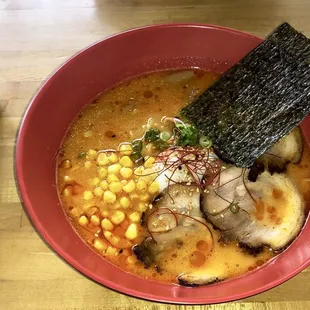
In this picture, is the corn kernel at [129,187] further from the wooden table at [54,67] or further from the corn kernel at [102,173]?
the wooden table at [54,67]

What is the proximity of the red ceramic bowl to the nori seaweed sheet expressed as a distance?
0.10 meters

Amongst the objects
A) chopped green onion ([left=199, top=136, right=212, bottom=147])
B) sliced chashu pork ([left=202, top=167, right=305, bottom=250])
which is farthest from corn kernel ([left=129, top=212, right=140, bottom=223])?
chopped green onion ([left=199, top=136, right=212, bottom=147])

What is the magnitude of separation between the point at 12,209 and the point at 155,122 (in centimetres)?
57

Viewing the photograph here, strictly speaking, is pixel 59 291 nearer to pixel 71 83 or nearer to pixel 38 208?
pixel 38 208

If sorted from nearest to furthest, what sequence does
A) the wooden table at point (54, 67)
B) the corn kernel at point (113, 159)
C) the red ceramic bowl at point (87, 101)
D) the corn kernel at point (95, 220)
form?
the red ceramic bowl at point (87, 101) < the wooden table at point (54, 67) < the corn kernel at point (95, 220) < the corn kernel at point (113, 159)

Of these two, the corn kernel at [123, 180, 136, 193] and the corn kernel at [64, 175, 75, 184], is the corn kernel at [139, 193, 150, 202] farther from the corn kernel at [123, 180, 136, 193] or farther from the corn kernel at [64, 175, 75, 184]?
the corn kernel at [64, 175, 75, 184]

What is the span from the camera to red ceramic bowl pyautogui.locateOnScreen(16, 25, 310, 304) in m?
1.29

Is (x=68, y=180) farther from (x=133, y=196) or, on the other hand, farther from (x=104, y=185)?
(x=133, y=196)

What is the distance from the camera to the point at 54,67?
1870 millimetres

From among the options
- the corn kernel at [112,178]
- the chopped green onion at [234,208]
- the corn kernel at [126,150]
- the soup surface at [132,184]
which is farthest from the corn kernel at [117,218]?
the chopped green onion at [234,208]

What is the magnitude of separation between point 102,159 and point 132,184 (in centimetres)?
14

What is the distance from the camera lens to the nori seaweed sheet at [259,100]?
154 centimetres

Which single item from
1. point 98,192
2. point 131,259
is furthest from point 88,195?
point 131,259

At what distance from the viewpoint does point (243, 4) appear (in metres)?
2.04
